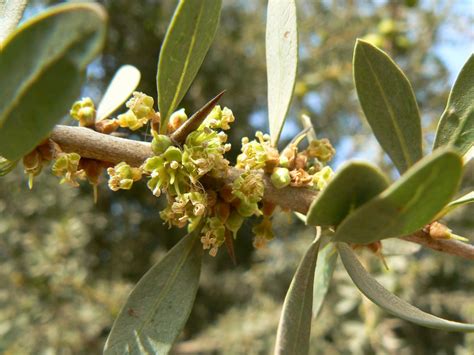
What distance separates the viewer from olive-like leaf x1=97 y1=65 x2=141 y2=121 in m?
0.98

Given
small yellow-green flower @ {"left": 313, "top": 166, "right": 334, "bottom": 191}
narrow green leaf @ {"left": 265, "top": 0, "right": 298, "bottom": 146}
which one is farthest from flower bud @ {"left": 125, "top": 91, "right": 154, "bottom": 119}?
small yellow-green flower @ {"left": 313, "top": 166, "right": 334, "bottom": 191}

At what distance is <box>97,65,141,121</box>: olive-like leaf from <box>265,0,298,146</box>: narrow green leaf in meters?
0.29

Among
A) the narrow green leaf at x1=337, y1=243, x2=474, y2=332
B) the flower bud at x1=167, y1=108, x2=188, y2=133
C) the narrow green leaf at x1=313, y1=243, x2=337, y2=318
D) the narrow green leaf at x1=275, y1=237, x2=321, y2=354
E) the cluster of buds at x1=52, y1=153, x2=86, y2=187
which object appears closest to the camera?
the narrow green leaf at x1=337, y1=243, x2=474, y2=332

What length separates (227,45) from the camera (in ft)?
17.1

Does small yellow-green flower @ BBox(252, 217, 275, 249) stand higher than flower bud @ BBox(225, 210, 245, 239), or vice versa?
flower bud @ BBox(225, 210, 245, 239)

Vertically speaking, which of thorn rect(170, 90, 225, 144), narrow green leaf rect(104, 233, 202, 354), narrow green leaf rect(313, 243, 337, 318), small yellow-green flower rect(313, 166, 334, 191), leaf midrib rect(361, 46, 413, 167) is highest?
leaf midrib rect(361, 46, 413, 167)

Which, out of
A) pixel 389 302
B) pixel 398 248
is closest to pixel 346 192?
pixel 389 302

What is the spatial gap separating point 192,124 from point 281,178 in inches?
7.2

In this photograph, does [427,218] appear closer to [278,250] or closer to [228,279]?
[278,250]

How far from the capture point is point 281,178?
88cm

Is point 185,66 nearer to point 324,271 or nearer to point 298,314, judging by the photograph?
point 298,314

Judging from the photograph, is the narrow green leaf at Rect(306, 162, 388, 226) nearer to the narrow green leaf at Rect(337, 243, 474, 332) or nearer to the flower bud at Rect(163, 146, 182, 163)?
the narrow green leaf at Rect(337, 243, 474, 332)

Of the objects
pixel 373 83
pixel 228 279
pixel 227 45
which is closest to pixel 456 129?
pixel 373 83

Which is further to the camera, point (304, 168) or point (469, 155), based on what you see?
point (304, 168)
